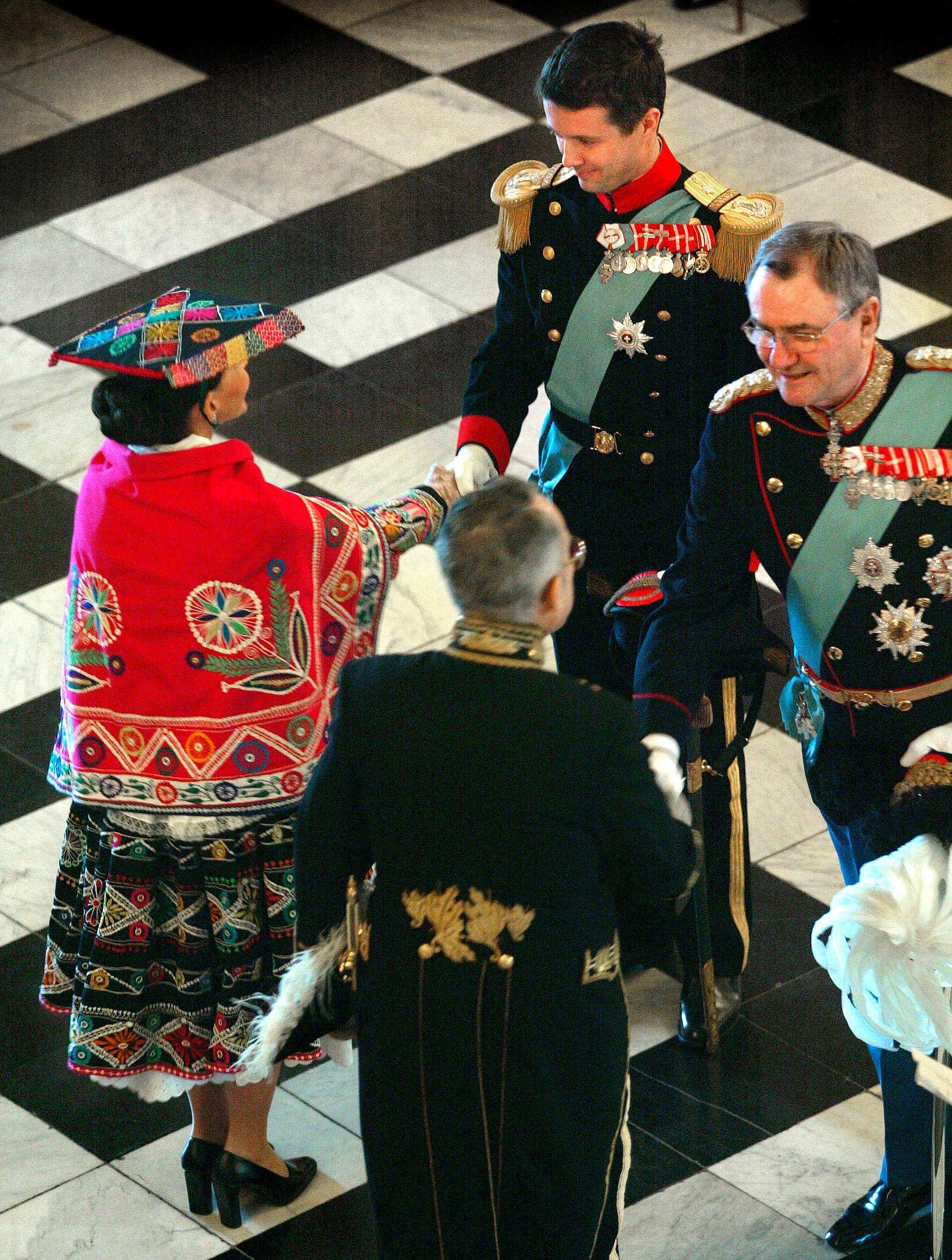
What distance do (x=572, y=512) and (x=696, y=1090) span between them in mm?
974

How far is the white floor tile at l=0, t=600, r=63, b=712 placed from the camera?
4.50m

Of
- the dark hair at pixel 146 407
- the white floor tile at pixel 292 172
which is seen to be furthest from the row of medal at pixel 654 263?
the white floor tile at pixel 292 172

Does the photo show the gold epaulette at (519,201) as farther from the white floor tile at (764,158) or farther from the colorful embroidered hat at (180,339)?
the white floor tile at (764,158)

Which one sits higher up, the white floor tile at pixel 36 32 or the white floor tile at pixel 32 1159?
the white floor tile at pixel 36 32

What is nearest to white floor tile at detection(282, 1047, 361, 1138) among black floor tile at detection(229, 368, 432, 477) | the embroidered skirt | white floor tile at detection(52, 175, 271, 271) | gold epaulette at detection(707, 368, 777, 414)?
the embroidered skirt

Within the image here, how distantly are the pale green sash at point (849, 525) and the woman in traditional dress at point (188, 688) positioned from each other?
2.03 ft

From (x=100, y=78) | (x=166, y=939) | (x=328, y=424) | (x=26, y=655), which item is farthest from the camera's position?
(x=100, y=78)

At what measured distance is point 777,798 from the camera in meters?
4.11

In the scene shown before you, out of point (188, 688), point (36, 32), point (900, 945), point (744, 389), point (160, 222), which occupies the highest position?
point (744, 389)

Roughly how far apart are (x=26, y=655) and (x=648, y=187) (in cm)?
194

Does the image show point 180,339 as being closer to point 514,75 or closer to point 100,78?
Result: point 514,75

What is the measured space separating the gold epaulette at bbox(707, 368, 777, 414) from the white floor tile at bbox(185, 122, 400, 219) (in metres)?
3.53

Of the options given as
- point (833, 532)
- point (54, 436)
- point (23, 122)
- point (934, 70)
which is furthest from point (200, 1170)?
point (934, 70)

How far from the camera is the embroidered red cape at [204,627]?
2.81 meters
